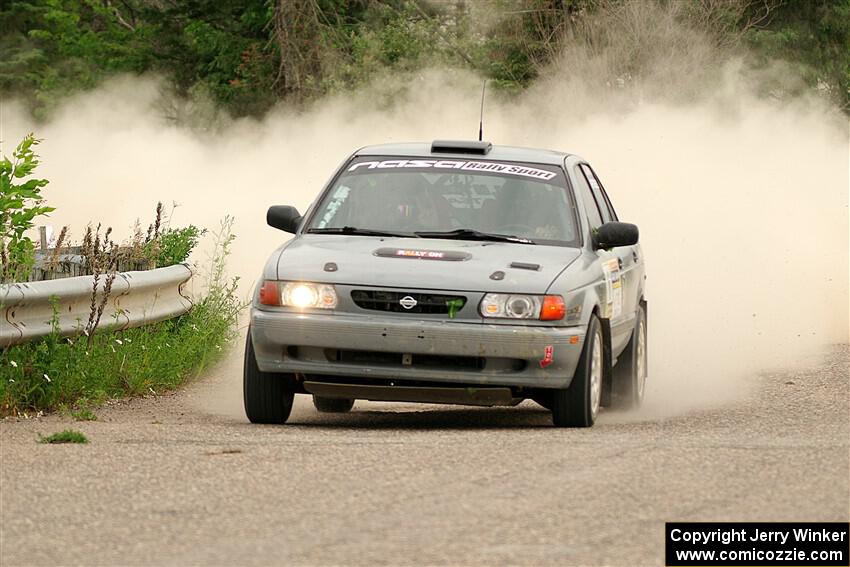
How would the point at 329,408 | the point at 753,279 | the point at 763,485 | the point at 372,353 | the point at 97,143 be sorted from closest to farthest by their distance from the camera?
the point at 763,485
the point at 372,353
the point at 329,408
the point at 753,279
the point at 97,143

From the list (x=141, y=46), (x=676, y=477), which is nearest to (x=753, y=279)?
(x=676, y=477)

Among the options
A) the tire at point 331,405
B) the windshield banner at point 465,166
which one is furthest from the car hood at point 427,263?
the tire at point 331,405

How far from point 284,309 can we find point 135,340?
9.51 feet

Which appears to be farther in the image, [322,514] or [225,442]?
[225,442]

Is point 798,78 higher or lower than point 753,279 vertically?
higher

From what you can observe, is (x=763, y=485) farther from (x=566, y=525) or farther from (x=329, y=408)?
(x=329, y=408)

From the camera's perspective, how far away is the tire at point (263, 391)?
973 cm

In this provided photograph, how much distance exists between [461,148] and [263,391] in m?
2.24

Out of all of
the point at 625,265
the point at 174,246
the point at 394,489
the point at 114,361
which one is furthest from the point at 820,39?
the point at 394,489

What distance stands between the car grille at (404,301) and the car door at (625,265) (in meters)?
1.90

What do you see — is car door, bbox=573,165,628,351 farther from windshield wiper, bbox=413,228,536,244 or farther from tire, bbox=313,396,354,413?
tire, bbox=313,396,354,413

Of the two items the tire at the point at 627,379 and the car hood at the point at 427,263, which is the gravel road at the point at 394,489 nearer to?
the car hood at the point at 427,263

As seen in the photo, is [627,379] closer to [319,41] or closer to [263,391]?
[263,391]

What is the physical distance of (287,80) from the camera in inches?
1346
